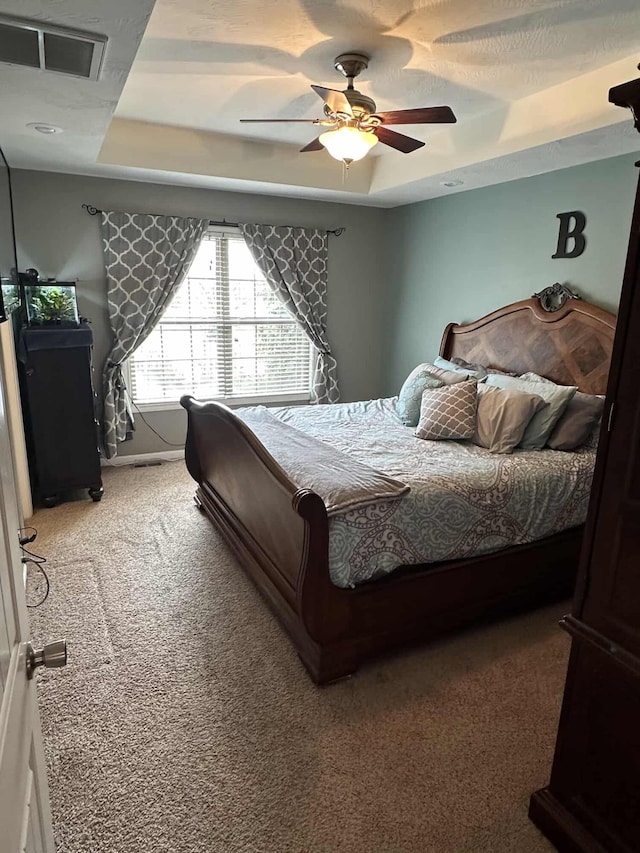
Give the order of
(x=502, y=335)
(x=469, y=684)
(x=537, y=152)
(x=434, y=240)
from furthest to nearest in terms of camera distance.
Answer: (x=434, y=240)
(x=502, y=335)
(x=537, y=152)
(x=469, y=684)

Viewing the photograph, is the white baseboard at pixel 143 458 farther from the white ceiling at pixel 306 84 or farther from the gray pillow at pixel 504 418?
the gray pillow at pixel 504 418

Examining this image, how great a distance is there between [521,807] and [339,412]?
8.59 ft

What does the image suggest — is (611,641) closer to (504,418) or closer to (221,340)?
(504,418)

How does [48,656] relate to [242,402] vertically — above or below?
above

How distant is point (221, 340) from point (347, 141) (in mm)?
2745

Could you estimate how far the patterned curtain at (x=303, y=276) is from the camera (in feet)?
16.2

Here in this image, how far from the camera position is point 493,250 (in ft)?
13.9

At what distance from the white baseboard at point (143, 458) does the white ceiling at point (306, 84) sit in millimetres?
2374

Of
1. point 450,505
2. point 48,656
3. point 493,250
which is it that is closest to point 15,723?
point 48,656

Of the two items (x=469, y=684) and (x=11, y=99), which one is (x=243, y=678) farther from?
(x=11, y=99)

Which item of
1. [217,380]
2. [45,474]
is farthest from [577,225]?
[45,474]

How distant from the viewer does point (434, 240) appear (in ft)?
16.0

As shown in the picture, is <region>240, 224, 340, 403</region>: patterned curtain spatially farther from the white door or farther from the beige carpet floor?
the white door

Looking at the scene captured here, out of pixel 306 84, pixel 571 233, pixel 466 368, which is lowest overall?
pixel 466 368
